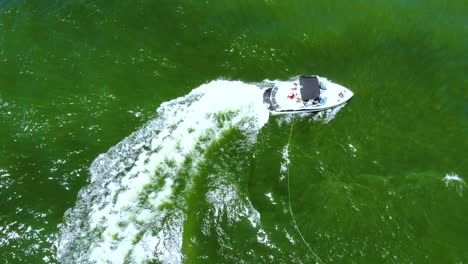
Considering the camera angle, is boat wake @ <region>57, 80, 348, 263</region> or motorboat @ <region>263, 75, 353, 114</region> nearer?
boat wake @ <region>57, 80, 348, 263</region>

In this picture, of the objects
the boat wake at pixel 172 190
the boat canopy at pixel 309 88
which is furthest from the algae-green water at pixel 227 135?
the boat canopy at pixel 309 88

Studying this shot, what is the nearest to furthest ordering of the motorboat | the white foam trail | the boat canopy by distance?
the white foam trail, the boat canopy, the motorboat

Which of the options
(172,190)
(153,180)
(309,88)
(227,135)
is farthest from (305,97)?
(153,180)

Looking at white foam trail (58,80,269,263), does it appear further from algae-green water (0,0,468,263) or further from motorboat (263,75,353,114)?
motorboat (263,75,353,114)

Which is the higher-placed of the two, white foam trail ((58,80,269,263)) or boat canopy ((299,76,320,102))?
boat canopy ((299,76,320,102))

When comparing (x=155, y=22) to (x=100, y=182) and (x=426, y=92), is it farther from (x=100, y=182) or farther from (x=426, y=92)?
(x=426, y=92)

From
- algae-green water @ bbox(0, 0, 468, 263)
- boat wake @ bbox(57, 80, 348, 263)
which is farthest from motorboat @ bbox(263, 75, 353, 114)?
boat wake @ bbox(57, 80, 348, 263)

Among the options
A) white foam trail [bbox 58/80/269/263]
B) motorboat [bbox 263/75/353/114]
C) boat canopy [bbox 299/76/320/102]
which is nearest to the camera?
white foam trail [bbox 58/80/269/263]

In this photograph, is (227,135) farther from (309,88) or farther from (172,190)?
(309,88)
